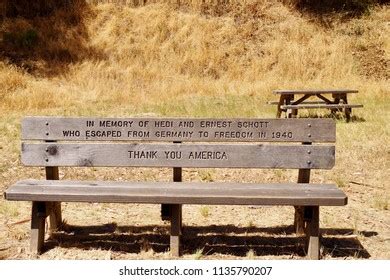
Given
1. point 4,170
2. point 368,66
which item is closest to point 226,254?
point 4,170

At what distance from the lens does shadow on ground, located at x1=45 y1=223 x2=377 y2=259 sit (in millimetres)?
4512

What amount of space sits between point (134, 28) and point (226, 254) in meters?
17.0

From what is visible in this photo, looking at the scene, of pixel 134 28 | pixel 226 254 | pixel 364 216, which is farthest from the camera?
pixel 134 28

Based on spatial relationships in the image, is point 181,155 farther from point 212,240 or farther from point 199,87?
point 199,87

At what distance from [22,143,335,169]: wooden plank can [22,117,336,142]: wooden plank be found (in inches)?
3.4

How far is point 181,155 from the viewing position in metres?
4.70

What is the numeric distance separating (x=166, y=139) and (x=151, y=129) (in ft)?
0.56

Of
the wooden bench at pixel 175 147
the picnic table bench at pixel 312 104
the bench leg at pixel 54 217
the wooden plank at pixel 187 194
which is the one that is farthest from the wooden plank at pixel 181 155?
the picnic table bench at pixel 312 104

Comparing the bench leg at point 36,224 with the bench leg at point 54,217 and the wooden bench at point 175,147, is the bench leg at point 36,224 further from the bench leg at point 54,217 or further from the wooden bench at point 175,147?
the bench leg at point 54,217

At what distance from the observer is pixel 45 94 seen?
48.2 ft

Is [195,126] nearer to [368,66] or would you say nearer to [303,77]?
[303,77]

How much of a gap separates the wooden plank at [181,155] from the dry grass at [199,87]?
0.74m

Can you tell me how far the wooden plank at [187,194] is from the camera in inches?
160

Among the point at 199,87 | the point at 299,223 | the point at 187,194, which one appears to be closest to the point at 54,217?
the point at 187,194
